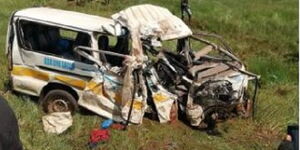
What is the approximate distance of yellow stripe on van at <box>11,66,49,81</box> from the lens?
39.2ft

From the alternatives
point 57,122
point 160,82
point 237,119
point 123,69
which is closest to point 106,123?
point 57,122

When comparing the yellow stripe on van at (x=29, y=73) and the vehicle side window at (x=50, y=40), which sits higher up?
the vehicle side window at (x=50, y=40)

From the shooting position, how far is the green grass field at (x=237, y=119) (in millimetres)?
10773

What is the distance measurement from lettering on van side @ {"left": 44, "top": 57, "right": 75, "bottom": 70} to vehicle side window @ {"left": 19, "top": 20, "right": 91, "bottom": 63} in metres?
0.15

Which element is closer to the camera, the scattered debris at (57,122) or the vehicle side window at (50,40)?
the scattered debris at (57,122)

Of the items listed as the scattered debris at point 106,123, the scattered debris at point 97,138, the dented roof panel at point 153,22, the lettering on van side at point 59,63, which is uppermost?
the dented roof panel at point 153,22

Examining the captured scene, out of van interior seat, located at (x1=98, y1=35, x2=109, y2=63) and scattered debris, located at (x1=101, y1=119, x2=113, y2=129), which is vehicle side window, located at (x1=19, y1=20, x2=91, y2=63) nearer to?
van interior seat, located at (x1=98, y1=35, x2=109, y2=63)

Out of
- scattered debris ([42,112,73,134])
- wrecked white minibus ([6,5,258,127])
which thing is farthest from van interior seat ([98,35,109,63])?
scattered debris ([42,112,73,134])

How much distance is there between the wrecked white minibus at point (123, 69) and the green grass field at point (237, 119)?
0.32 metres

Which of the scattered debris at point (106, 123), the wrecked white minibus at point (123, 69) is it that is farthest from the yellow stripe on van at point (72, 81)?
the scattered debris at point (106, 123)

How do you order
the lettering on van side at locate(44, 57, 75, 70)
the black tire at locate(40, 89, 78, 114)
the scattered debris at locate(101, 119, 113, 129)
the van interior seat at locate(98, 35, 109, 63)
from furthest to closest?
the black tire at locate(40, 89, 78, 114) → the lettering on van side at locate(44, 57, 75, 70) → the van interior seat at locate(98, 35, 109, 63) → the scattered debris at locate(101, 119, 113, 129)

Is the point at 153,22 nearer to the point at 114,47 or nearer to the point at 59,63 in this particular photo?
the point at 114,47

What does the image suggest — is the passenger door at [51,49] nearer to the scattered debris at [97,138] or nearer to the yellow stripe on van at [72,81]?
the yellow stripe on van at [72,81]

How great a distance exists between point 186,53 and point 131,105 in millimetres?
1589
